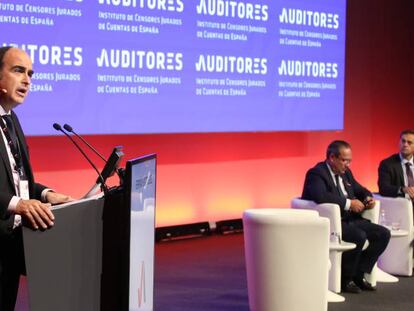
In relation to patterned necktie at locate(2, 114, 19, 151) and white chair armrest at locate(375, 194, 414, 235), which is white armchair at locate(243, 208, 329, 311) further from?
patterned necktie at locate(2, 114, 19, 151)

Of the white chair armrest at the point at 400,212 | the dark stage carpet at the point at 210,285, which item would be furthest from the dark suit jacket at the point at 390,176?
the dark stage carpet at the point at 210,285

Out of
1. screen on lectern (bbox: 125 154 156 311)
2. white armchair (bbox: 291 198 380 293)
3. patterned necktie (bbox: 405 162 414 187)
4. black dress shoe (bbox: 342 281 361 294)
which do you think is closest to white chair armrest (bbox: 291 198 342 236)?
white armchair (bbox: 291 198 380 293)

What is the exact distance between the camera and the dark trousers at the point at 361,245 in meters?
5.84

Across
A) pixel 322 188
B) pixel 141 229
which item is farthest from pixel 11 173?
pixel 322 188

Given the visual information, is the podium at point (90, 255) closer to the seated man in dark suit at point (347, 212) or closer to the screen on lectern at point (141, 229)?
the screen on lectern at point (141, 229)

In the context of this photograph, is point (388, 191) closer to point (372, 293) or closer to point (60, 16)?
point (372, 293)

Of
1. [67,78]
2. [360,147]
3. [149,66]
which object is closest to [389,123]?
[360,147]

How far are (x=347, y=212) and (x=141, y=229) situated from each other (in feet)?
12.0

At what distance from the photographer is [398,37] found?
977cm

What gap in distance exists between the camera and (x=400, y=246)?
6.53m

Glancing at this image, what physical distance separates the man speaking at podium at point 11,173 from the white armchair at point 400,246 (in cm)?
425

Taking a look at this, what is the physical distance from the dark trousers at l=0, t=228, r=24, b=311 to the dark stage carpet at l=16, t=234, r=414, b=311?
8.08 feet

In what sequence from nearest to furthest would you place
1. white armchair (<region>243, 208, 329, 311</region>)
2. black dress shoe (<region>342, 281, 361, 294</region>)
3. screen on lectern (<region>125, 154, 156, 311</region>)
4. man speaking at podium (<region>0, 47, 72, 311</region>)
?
A: screen on lectern (<region>125, 154, 156, 311</region>), man speaking at podium (<region>0, 47, 72, 311</region>), white armchair (<region>243, 208, 329, 311</region>), black dress shoe (<region>342, 281, 361, 294</region>)

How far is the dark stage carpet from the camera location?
5375 millimetres
